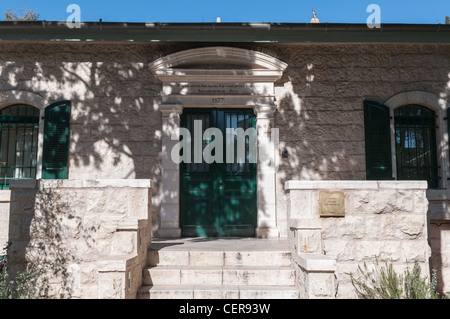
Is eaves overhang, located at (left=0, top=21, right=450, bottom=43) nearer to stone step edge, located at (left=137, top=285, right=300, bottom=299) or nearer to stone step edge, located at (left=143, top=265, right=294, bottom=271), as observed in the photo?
stone step edge, located at (left=143, top=265, right=294, bottom=271)

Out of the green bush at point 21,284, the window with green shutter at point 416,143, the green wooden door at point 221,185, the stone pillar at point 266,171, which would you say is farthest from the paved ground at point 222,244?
the window with green shutter at point 416,143

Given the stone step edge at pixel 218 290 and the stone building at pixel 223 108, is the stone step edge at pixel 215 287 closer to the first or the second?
the stone step edge at pixel 218 290

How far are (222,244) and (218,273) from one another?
1199 millimetres

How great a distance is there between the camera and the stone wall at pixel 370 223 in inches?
206

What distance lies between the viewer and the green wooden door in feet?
24.6

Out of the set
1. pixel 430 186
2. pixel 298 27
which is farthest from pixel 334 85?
pixel 430 186

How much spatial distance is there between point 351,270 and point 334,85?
3854mm

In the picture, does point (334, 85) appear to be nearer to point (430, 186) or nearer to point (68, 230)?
point (430, 186)

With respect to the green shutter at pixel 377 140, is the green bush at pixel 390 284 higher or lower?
lower

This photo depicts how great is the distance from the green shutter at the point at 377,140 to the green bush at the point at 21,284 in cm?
584

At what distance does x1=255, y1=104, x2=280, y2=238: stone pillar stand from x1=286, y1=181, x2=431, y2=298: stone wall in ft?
6.20
